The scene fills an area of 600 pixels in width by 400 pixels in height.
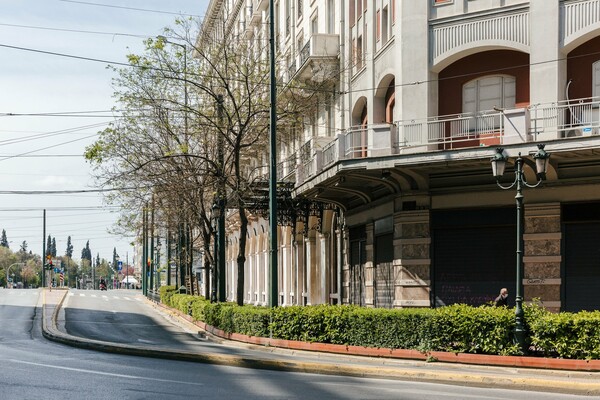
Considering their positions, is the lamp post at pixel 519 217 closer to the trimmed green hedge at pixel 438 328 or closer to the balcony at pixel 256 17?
the trimmed green hedge at pixel 438 328

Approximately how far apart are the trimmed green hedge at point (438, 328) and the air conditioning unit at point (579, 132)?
497 cm

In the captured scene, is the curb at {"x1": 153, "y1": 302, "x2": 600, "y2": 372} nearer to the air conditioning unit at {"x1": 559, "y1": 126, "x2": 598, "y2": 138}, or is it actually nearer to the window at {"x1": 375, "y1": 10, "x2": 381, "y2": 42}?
the air conditioning unit at {"x1": 559, "y1": 126, "x2": 598, "y2": 138}

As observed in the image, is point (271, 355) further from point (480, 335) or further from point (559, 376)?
point (559, 376)

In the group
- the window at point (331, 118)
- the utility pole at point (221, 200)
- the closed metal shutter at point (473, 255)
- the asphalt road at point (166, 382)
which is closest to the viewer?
the asphalt road at point (166, 382)

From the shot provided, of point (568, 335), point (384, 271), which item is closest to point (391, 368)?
point (568, 335)

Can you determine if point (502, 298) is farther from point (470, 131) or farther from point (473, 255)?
point (470, 131)

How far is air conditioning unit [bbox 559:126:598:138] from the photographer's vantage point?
2492cm

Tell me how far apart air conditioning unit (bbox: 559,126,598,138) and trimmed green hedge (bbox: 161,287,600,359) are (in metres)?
4.97

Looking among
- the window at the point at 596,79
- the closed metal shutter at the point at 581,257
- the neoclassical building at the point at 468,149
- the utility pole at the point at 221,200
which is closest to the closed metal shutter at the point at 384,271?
the neoclassical building at the point at 468,149

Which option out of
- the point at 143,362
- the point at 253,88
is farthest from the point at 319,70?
the point at 143,362

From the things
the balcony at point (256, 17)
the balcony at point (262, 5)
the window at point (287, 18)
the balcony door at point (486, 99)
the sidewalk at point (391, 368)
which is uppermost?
the balcony at point (262, 5)

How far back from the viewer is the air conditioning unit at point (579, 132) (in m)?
24.9

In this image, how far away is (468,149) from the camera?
25.5 m

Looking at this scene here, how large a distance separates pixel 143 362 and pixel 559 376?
9.29 metres
